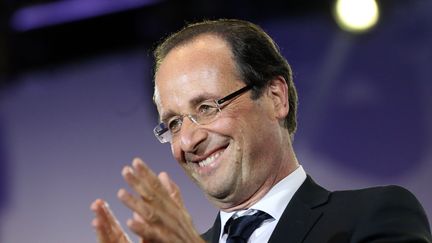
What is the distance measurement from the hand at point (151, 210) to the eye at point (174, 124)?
506mm

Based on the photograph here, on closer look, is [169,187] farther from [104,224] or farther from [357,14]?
[357,14]

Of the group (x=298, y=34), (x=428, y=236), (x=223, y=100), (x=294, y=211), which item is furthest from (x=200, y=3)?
(x=428, y=236)

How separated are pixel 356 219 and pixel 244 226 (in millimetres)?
284

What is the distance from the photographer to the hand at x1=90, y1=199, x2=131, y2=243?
167 centimetres

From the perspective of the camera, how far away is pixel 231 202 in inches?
78.2

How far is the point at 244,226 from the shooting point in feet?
6.24

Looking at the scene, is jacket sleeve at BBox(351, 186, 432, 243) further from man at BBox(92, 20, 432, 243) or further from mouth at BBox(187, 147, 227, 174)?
mouth at BBox(187, 147, 227, 174)

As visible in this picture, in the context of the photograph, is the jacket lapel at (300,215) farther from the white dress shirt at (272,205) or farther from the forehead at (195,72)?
the forehead at (195,72)

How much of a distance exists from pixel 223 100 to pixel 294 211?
1.10ft

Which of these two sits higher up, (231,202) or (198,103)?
(198,103)

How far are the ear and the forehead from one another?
133 millimetres

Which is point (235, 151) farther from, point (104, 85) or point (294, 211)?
point (104, 85)

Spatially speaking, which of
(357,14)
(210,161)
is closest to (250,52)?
(210,161)

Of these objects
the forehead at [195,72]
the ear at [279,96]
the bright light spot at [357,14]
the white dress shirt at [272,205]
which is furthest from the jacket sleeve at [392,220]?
the bright light spot at [357,14]
